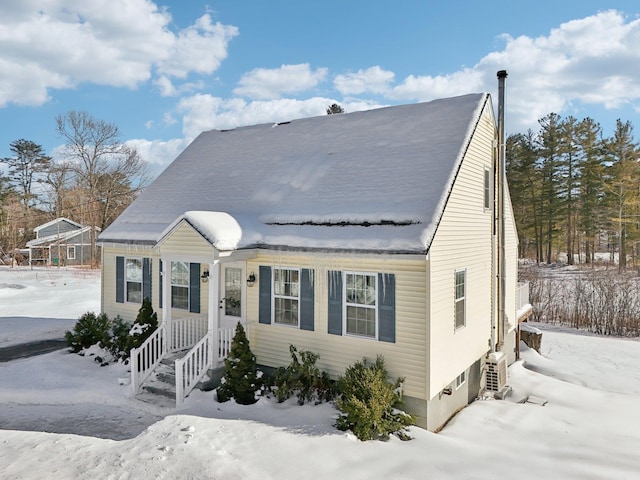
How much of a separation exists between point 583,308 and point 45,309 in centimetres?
2711

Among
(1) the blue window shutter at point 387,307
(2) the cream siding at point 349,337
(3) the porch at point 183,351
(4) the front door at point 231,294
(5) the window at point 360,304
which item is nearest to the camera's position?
(2) the cream siding at point 349,337

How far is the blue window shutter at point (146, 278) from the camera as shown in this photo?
12.8m

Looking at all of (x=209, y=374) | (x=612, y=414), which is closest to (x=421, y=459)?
(x=209, y=374)

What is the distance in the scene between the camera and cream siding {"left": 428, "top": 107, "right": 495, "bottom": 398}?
340 inches

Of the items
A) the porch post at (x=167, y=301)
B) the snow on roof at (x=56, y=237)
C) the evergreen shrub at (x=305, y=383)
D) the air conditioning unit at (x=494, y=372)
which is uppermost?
the snow on roof at (x=56, y=237)

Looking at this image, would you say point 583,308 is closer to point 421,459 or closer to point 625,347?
point 625,347

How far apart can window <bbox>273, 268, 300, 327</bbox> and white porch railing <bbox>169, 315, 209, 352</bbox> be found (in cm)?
245

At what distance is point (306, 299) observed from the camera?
383 inches

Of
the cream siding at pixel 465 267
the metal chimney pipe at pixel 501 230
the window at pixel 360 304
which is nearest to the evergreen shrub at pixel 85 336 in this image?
the window at pixel 360 304

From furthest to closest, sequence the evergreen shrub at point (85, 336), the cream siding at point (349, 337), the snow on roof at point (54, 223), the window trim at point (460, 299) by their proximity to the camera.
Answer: the snow on roof at point (54, 223) < the evergreen shrub at point (85, 336) < the window trim at point (460, 299) < the cream siding at point (349, 337)

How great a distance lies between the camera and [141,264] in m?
13.1

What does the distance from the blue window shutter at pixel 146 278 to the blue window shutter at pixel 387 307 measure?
748cm

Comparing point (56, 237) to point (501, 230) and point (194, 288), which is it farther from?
point (501, 230)

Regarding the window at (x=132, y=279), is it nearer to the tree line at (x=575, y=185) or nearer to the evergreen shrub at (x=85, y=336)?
Answer: the evergreen shrub at (x=85, y=336)
